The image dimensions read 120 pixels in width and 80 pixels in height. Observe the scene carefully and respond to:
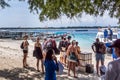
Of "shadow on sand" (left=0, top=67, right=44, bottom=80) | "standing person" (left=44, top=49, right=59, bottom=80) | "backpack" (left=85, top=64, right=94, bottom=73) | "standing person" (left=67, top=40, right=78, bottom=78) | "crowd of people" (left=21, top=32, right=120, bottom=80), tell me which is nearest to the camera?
"crowd of people" (left=21, top=32, right=120, bottom=80)

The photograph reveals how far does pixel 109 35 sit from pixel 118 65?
27320 mm

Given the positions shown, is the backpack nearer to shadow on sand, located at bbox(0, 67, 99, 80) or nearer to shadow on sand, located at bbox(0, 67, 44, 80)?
shadow on sand, located at bbox(0, 67, 99, 80)

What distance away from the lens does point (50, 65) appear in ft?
30.8

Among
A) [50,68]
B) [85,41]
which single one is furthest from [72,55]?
[85,41]

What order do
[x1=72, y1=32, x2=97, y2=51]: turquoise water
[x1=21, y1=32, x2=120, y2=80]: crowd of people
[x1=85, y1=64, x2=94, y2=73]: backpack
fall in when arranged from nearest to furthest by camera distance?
1. [x1=21, y1=32, x2=120, y2=80]: crowd of people
2. [x1=85, y1=64, x2=94, y2=73]: backpack
3. [x1=72, y1=32, x2=97, y2=51]: turquoise water

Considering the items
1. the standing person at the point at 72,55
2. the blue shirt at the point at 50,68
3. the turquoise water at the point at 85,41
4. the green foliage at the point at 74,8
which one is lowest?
the turquoise water at the point at 85,41

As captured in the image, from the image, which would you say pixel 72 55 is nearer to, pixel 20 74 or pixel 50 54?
pixel 20 74

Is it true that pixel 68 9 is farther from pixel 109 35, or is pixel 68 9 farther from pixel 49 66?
pixel 109 35

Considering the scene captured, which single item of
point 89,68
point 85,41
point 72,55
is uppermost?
point 72,55

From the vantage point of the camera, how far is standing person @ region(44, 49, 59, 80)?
9141mm

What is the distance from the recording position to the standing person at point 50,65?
914cm

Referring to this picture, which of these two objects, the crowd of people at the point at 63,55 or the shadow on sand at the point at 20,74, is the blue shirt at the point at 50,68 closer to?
the crowd of people at the point at 63,55

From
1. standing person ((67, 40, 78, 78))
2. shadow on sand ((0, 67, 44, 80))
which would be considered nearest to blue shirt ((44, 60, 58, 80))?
shadow on sand ((0, 67, 44, 80))

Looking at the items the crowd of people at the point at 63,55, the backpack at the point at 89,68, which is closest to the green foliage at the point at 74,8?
the crowd of people at the point at 63,55
